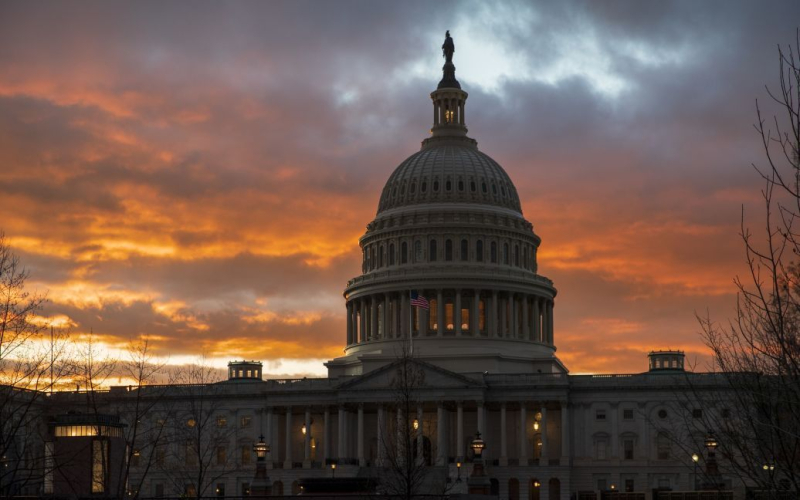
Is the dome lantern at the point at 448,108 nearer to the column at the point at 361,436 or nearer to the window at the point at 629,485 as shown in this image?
the column at the point at 361,436

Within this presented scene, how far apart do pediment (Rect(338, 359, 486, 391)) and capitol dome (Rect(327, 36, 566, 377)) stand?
392 inches

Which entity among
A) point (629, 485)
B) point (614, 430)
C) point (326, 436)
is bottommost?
point (629, 485)

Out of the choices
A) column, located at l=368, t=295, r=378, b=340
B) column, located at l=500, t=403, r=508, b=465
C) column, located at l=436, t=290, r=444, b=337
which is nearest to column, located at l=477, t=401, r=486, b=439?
column, located at l=500, t=403, r=508, b=465

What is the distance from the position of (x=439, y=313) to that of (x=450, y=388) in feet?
67.8

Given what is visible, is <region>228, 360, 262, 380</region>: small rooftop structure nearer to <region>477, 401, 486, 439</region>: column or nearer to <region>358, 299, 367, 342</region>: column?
<region>358, 299, 367, 342</region>: column

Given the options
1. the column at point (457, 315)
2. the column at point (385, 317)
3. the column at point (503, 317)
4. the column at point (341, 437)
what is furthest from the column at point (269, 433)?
the column at point (503, 317)

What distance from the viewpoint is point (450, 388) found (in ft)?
510

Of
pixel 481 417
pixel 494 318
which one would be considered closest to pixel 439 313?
pixel 494 318

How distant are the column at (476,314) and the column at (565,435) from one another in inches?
819

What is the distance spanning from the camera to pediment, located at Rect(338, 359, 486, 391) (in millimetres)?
154875

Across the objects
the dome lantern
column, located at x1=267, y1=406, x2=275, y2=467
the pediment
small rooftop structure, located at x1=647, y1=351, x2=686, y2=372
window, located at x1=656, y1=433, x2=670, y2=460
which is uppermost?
the dome lantern

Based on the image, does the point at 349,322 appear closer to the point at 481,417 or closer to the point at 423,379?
the point at 423,379

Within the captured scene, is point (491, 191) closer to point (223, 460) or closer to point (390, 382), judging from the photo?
point (390, 382)

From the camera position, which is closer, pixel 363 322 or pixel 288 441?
pixel 288 441
